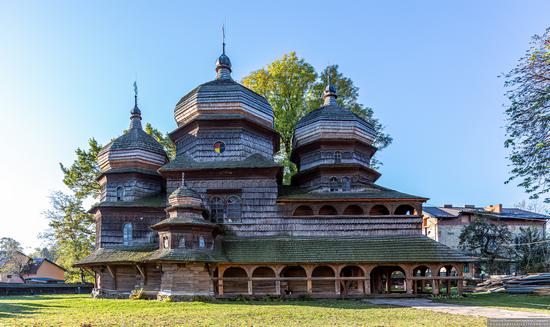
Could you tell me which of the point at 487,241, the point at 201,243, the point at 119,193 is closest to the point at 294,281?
the point at 201,243

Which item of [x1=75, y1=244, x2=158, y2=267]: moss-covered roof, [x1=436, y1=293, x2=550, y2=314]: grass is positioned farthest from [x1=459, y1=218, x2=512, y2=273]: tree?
[x1=75, y1=244, x2=158, y2=267]: moss-covered roof

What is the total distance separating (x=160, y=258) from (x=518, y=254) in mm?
32864

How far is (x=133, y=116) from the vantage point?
89.5 ft

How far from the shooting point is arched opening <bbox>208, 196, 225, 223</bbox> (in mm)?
21891

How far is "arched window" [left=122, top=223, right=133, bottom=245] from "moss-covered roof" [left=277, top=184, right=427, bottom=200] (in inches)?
323

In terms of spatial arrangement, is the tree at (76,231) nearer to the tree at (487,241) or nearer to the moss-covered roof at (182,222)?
the moss-covered roof at (182,222)

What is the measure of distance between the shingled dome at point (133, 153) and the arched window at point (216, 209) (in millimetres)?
5238

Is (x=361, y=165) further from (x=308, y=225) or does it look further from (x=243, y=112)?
(x=243, y=112)

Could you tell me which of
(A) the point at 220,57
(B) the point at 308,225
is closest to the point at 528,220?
(B) the point at 308,225

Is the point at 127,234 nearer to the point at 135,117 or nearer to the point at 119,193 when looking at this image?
the point at 119,193

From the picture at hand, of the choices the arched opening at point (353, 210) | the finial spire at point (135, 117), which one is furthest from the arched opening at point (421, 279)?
the finial spire at point (135, 117)

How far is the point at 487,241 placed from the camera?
36188mm

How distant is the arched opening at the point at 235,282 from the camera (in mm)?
21094

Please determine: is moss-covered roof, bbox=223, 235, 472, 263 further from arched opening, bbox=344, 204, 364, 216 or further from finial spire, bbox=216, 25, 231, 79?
finial spire, bbox=216, 25, 231, 79
